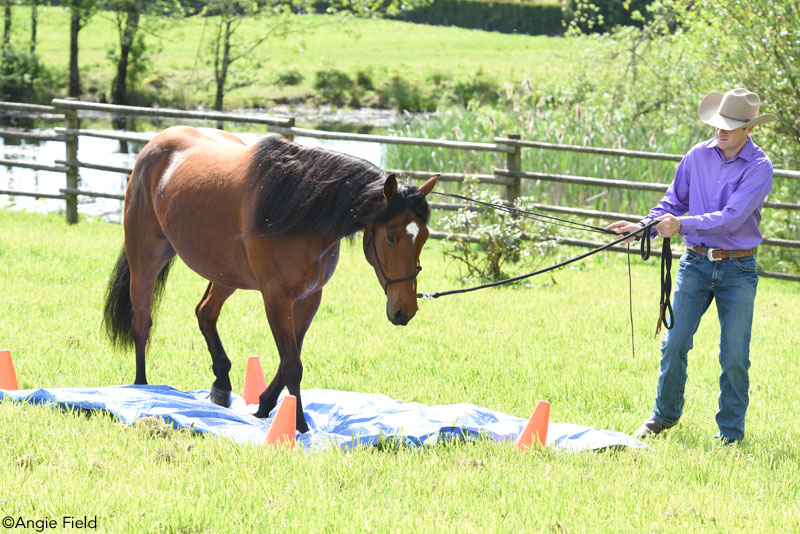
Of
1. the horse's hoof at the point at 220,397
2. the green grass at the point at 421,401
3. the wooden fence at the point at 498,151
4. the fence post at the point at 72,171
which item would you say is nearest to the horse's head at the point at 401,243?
the green grass at the point at 421,401

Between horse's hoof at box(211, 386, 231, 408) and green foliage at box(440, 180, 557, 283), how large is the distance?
14.4ft

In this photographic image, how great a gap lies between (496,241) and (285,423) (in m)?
5.61

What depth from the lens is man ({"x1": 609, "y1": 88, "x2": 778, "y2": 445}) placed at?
459 cm

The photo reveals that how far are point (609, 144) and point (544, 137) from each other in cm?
96

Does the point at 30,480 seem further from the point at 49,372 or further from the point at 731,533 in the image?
the point at 731,533

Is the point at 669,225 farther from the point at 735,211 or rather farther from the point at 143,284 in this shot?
the point at 143,284

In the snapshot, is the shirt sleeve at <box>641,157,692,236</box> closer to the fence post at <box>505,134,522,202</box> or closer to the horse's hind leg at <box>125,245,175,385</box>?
the horse's hind leg at <box>125,245,175,385</box>

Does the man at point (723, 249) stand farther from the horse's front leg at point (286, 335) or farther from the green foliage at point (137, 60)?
the green foliage at point (137, 60)

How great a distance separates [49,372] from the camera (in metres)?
5.61


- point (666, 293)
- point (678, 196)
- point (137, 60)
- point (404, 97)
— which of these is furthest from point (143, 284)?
point (404, 97)

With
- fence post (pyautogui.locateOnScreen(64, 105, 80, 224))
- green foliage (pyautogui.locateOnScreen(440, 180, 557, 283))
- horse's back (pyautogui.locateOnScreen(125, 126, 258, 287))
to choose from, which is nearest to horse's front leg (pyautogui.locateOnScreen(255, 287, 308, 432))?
horse's back (pyautogui.locateOnScreen(125, 126, 258, 287))

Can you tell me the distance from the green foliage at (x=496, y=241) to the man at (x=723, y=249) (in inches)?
171

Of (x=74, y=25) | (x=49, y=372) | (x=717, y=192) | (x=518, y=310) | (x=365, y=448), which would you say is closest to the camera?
(x=365, y=448)

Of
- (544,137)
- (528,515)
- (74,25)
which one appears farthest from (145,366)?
(74,25)
